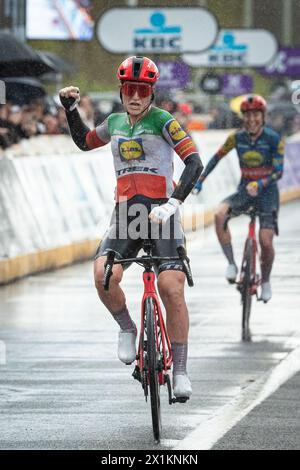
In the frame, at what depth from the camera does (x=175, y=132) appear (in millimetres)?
10508

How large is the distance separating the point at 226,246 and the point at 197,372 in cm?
365

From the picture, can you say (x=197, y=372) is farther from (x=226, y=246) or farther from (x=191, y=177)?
(x=226, y=246)

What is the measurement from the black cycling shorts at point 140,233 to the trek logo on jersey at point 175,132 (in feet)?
1.18

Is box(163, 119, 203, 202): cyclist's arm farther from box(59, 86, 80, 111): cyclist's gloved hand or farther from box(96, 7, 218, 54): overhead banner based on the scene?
box(96, 7, 218, 54): overhead banner

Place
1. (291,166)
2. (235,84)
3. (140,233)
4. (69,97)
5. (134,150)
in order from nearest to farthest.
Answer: (140,233) < (134,150) < (69,97) < (291,166) < (235,84)

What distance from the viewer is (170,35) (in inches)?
1217

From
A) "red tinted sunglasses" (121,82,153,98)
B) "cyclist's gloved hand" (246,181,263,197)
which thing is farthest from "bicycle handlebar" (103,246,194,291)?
"cyclist's gloved hand" (246,181,263,197)

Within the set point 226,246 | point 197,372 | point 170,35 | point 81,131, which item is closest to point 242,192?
point 226,246

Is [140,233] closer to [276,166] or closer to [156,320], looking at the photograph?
[156,320]

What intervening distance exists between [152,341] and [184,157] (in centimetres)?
111

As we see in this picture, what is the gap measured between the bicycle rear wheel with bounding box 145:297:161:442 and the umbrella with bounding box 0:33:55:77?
513 inches

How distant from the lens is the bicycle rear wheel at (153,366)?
9.81m

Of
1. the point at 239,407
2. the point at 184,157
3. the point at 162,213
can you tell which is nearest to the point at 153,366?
the point at 162,213

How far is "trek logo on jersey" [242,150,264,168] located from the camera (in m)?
16.1
